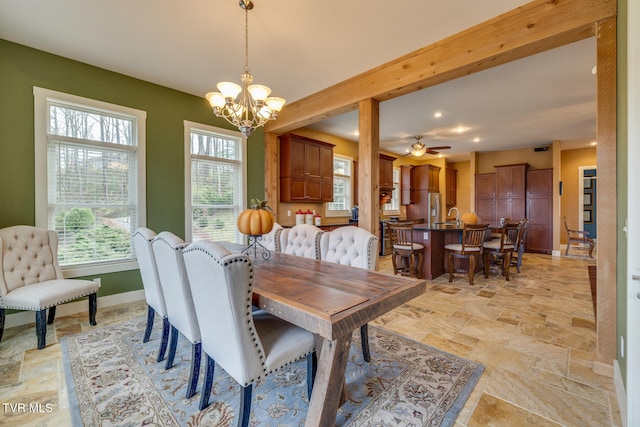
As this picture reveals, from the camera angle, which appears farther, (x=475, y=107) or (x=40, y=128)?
(x=475, y=107)

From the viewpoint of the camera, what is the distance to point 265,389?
1.86m

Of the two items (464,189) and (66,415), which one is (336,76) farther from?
(464,189)

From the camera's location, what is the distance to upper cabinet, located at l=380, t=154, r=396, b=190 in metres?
7.11

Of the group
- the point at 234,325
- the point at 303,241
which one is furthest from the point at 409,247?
the point at 234,325

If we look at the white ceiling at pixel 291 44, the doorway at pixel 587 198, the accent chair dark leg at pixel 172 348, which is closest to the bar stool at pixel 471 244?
the white ceiling at pixel 291 44

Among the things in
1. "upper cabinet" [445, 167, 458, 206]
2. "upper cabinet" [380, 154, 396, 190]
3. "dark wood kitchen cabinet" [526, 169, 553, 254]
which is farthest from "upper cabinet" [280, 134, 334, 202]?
"dark wood kitchen cabinet" [526, 169, 553, 254]

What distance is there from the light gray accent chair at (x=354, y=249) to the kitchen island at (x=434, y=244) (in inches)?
96.4

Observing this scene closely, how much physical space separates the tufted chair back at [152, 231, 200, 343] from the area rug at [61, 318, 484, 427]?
43cm

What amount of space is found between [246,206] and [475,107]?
164 inches

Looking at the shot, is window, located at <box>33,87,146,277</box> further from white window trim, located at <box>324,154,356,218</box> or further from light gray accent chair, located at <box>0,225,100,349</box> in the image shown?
white window trim, located at <box>324,154,356,218</box>

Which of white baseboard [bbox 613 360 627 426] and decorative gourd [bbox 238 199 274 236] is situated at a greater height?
decorative gourd [bbox 238 199 274 236]

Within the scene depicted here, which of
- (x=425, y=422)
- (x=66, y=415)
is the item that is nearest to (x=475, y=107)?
(x=425, y=422)

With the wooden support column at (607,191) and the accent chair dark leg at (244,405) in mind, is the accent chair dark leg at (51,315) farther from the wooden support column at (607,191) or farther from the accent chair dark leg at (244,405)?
the wooden support column at (607,191)

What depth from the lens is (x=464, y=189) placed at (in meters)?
9.11
